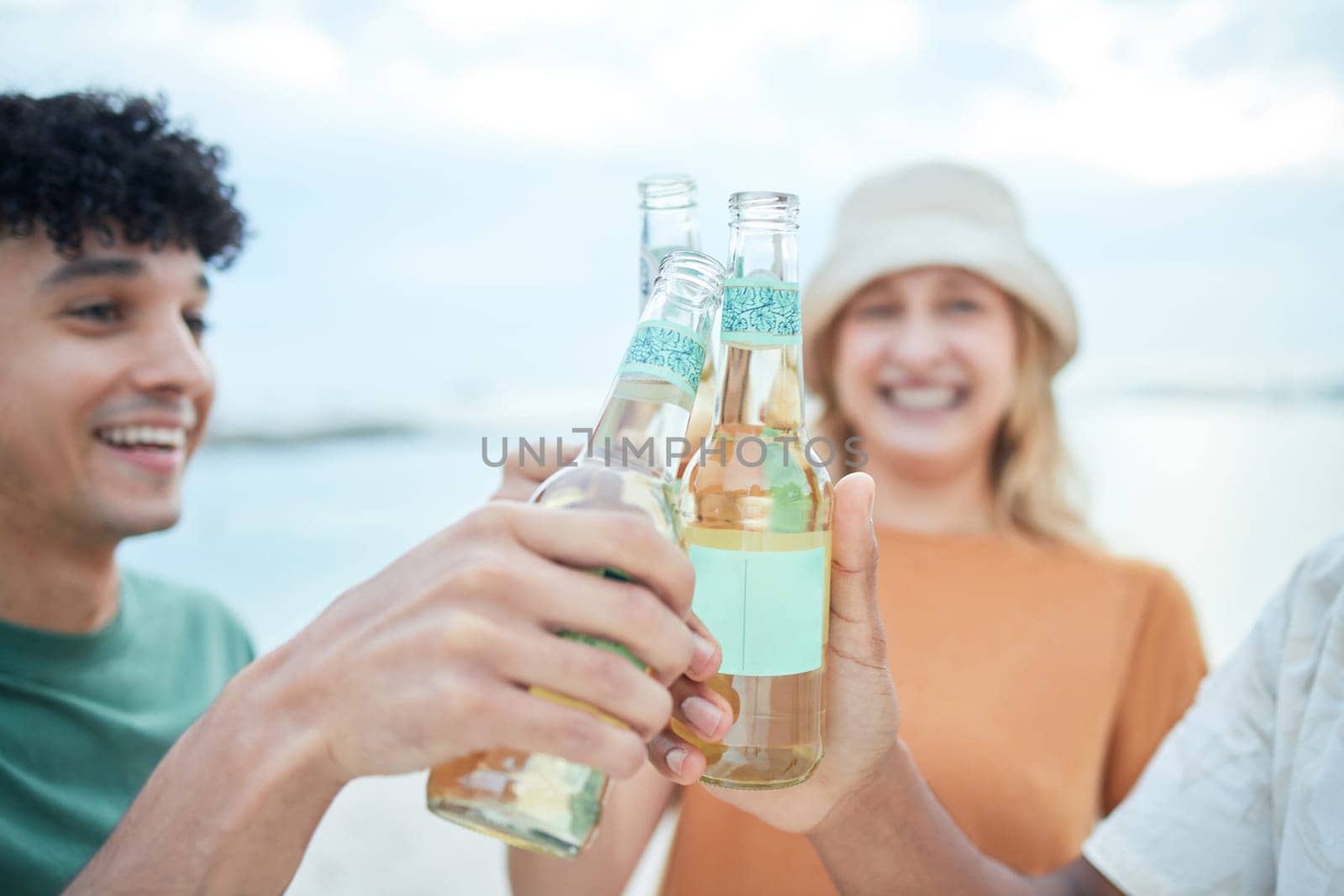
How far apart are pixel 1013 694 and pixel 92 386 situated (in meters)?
1.72

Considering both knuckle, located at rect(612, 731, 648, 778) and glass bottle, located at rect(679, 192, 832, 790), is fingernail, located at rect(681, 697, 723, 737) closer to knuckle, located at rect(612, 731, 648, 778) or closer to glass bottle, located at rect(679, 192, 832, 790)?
glass bottle, located at rect(679, 192, 832, 790)

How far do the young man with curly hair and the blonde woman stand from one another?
80 cm

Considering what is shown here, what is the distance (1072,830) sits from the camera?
1.59 m

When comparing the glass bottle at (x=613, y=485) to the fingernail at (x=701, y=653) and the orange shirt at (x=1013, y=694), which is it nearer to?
the fingernail at (x=701, y=653)

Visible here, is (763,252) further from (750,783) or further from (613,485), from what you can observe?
(750,783)

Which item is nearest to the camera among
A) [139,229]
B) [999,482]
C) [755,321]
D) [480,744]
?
[480,744]

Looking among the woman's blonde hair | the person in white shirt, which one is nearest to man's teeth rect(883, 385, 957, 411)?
the woman's blonde hair

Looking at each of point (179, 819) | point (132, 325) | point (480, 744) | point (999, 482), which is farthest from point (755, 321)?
point (999, 482)

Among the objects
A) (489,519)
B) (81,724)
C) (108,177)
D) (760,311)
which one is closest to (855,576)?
(760,311)

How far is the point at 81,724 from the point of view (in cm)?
143

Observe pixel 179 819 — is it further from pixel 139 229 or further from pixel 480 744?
pixel 139 229

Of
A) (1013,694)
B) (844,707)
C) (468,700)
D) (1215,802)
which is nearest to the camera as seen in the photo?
(468,700)

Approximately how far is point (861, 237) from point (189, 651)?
167 centimetres

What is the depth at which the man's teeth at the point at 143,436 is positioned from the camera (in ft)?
4.98
